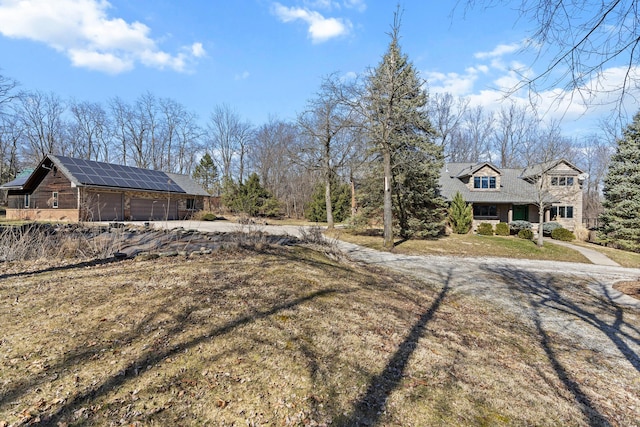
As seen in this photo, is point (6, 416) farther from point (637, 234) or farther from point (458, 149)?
point (458, 149)

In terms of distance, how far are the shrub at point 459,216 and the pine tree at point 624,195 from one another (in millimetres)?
8072

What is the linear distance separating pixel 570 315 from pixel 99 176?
27509 millimetres

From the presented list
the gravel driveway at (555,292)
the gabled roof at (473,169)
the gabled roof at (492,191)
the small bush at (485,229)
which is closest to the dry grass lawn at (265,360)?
the gravel driveway at (555,292)

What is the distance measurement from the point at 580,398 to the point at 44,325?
539 centimetres

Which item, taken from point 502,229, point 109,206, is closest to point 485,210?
point 502,229

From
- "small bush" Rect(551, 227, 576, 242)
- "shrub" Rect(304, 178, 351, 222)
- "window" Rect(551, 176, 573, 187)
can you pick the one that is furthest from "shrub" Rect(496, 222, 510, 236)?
"shrub" Rect(304, 178, 351, 222)

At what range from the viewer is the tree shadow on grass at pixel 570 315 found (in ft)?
11.0

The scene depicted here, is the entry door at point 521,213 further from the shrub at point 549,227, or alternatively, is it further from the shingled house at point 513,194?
the shrub at point 549,227

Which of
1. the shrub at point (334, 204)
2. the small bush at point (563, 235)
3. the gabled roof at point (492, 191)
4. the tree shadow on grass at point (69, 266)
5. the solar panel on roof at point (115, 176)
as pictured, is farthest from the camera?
the shrub at point (334, 204)

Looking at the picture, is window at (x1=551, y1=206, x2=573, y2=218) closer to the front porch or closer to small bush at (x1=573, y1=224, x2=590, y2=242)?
the front porch

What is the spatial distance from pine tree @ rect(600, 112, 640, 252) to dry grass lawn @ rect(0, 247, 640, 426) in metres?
20.5

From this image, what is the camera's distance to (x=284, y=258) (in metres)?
6.95

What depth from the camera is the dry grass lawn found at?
2.40 metres

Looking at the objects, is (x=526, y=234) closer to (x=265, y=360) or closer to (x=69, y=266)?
(x=265, y=360)
